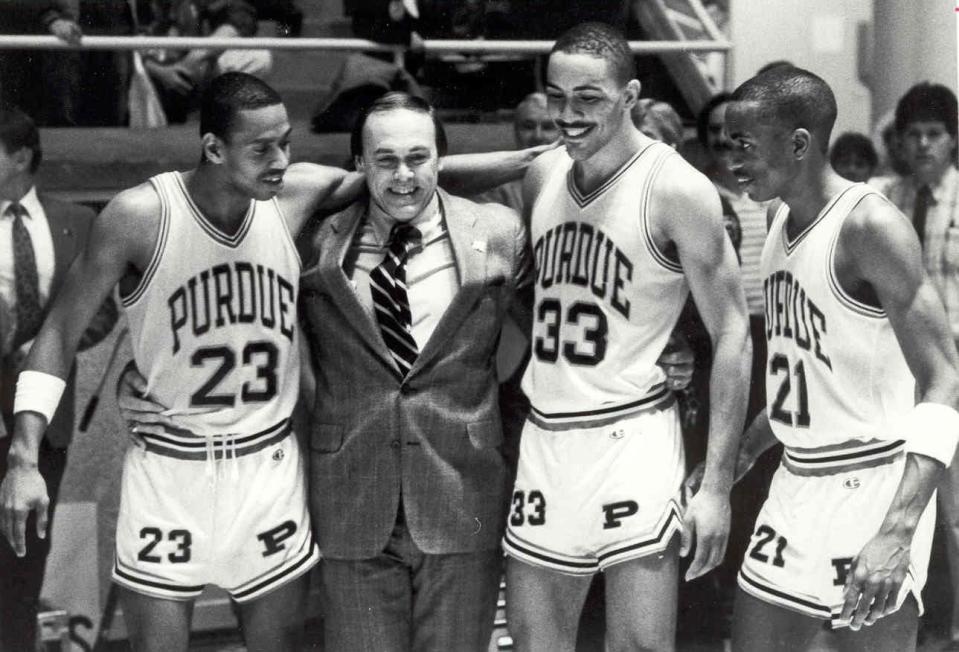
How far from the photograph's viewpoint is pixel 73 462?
4.50 m

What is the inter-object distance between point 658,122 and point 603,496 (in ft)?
4.87

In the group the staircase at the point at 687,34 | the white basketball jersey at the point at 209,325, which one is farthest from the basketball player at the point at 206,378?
the staircase at the point at 687,34

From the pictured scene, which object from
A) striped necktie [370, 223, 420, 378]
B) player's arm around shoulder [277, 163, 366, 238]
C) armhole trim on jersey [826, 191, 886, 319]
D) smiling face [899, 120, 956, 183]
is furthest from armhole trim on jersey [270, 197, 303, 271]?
smiling face [899, 120, 956, 183]

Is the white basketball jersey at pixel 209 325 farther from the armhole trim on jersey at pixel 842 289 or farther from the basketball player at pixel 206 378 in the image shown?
the armhole trim on jersey at pixel 842 289

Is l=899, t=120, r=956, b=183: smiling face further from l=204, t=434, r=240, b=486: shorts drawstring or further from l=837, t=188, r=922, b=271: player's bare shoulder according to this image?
l=204, t=434, r=240, b=486: shorts drawstring

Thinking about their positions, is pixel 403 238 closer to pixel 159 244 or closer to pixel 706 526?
pixel 159 244

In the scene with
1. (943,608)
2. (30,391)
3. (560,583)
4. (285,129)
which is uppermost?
(285,129)

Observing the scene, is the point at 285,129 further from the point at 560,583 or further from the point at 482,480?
the point at 560,583

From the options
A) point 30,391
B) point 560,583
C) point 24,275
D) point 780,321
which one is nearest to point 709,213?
point 780,321

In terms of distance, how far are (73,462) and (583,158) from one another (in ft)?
6.99

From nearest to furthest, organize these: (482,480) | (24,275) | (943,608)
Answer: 1. (482,480)
2. (24,275)
3. (943,608)

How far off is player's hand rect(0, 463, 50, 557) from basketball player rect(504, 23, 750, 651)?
4.16ft

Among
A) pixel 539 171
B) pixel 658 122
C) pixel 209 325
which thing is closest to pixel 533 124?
pixel 658 122

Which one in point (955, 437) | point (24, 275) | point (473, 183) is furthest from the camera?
point (24, 275)
